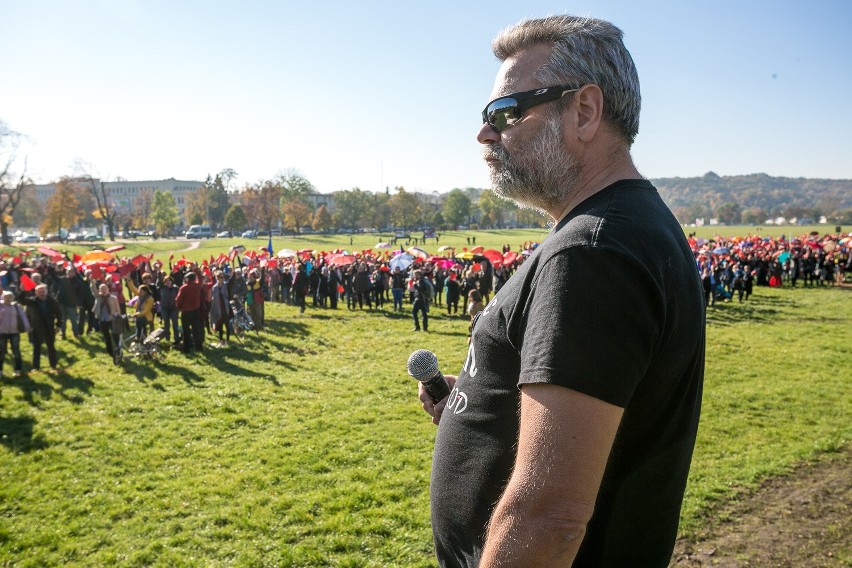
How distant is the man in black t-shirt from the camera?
3.50 ft

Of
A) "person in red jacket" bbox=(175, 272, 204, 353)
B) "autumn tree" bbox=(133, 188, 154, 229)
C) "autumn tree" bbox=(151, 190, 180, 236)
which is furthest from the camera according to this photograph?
"autumn tree" bbox=(133, 188, 154, 229)

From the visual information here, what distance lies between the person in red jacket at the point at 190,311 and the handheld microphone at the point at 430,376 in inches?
531

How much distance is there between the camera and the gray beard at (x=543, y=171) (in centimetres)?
145

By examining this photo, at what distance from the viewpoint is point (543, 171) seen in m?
1.47

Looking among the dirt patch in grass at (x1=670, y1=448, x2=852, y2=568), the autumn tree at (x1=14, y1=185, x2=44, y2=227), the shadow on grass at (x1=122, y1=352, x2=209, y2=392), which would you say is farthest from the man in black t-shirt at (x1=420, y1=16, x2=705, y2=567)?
the autumn tree at (x1=14, y1=185, x2=44, y2=227)

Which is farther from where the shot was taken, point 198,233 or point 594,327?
point 198,233

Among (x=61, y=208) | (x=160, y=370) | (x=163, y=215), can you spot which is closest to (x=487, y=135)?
(x=160, y=370)

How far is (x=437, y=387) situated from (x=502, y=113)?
1.20 m

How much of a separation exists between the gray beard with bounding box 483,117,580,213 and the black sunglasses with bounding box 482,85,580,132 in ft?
0.21

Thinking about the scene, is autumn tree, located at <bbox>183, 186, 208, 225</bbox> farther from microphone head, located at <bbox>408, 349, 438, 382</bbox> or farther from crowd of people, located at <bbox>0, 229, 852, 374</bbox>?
microphone head, located at <bbox>408, 349, 438, 382</bbox>

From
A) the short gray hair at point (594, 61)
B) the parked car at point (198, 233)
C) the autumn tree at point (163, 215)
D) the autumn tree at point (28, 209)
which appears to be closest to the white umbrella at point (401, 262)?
the short gray hair at point (594, 61)

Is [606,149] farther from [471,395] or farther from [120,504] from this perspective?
[120,504]

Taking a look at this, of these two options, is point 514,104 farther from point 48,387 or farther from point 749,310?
point 749,310

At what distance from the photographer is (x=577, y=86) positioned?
1411 millimetres
